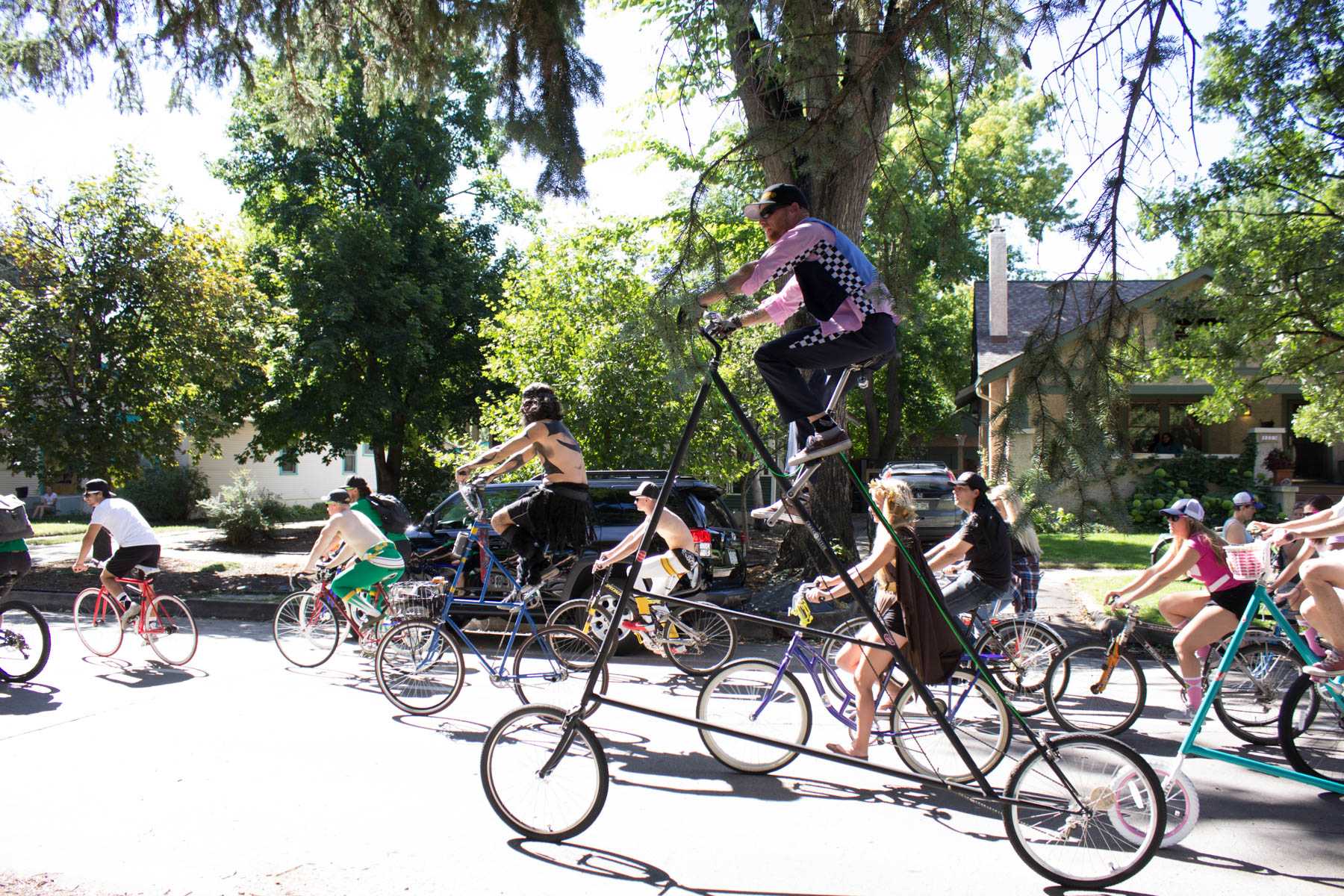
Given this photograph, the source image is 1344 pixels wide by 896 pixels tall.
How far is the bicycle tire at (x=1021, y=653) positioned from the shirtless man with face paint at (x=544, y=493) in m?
3.49

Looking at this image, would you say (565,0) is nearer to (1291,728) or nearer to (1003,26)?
(1003,26)

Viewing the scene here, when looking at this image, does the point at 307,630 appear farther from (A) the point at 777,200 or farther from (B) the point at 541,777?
(A) the point at 777,200

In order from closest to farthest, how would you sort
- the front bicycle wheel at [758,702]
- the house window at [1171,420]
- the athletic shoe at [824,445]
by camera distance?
the athletic shoe at [824,445] < the front bicycle wheel at [758,702] < the house window at [1171,420]

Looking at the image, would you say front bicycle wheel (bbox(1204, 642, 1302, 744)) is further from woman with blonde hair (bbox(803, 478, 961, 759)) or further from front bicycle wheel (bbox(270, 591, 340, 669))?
front bicycle wheel (bbox(270, 591, 340, 669))

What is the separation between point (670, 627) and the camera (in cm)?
839

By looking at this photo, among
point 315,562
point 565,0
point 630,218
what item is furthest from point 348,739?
point 630,218

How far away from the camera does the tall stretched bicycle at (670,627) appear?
816 cm

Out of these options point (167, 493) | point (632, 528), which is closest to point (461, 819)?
point (632, 528)

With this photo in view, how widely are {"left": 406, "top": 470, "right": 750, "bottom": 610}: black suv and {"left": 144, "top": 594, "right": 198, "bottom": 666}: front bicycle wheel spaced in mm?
2666

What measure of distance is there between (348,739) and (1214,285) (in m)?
11.4

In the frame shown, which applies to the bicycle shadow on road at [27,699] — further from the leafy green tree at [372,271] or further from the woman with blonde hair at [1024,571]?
the leafy green tree at [372,271]

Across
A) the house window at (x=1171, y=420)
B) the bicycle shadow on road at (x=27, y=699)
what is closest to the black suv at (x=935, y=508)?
the house window at (x=1171, y=420)

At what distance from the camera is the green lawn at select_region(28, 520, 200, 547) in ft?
75.7

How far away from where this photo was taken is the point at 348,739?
6316 millimetres
